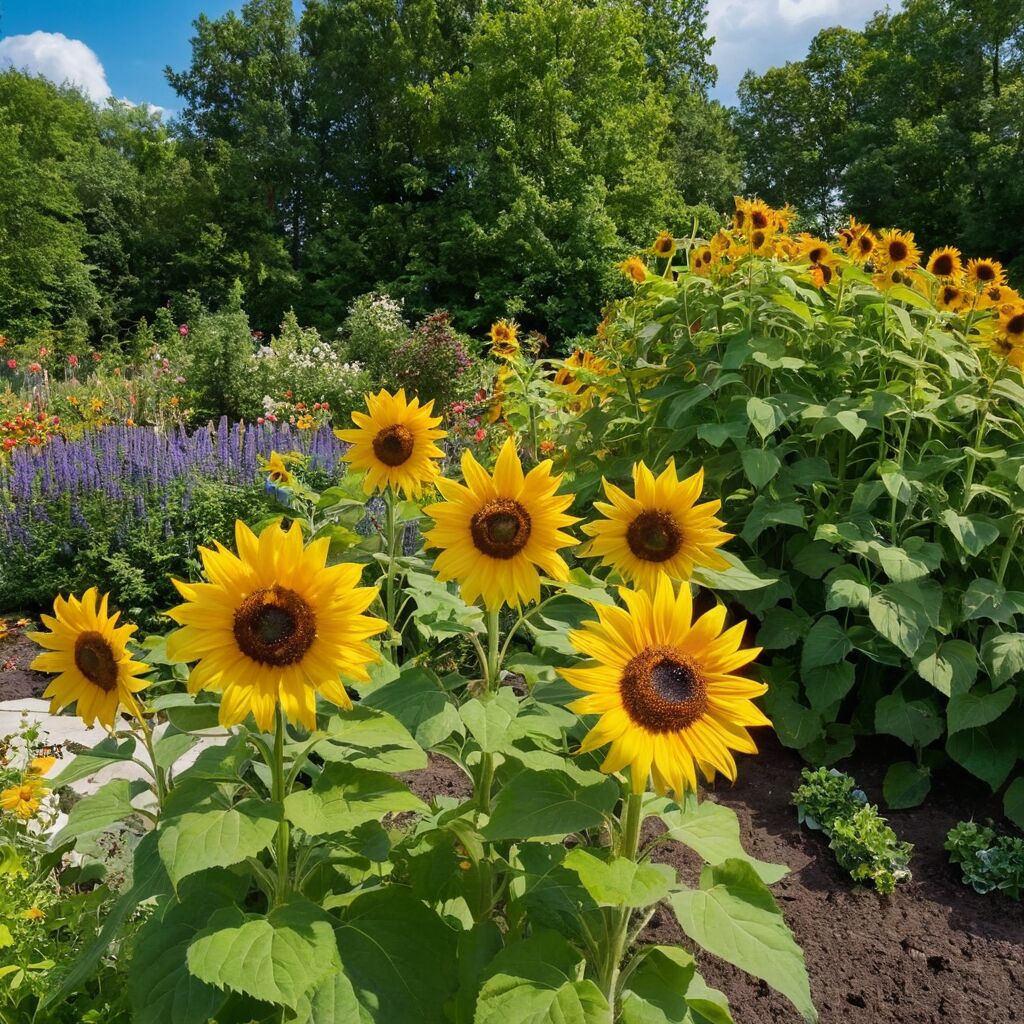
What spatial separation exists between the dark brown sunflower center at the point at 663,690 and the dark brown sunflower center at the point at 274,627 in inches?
18.5

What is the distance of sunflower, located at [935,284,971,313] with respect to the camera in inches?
131

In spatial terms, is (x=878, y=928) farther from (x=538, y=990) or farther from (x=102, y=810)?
(x=102, y=810)

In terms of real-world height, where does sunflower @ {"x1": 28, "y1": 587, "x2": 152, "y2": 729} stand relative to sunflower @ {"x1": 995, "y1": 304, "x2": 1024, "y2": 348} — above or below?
below

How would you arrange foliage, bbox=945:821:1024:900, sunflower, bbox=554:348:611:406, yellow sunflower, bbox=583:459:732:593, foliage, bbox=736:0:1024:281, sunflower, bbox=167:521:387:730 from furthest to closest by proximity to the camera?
foliage, bbox=736:0:1024:281 → sunflower, bbox=554:348:611:406 → foliage, bbox=945:821:1024:900 → yellow sunflower, bbox=583:459:732:593 → sunflower, bbox=167:521:387:730

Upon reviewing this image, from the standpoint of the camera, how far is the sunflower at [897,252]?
10.2 ft

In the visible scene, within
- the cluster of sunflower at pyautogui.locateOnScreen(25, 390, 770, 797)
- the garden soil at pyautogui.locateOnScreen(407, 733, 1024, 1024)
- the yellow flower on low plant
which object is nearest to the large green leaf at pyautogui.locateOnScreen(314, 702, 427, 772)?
the cluster of sunflower at pyautogui.locateOnScreen(25, 390, 770, 797)

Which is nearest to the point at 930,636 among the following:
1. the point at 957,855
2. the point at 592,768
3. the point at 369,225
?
the point at 957,855

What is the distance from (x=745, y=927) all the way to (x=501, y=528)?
29.4 inches

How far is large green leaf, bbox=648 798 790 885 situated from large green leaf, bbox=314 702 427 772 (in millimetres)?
453

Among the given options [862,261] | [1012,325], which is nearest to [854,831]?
[1012,325]

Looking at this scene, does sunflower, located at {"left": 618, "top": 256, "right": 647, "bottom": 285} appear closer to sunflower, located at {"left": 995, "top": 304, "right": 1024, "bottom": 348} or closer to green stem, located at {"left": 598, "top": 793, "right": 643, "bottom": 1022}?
sunflower, located at {"left": 995, "top": 304, "right": 1024, "bottom": 348}

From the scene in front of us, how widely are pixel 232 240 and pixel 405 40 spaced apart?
813cm

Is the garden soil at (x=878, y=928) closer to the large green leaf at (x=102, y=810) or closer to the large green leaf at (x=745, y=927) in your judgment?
the large green leaf at (x=745, y=927)

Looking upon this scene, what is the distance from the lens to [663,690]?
1.16 metres
